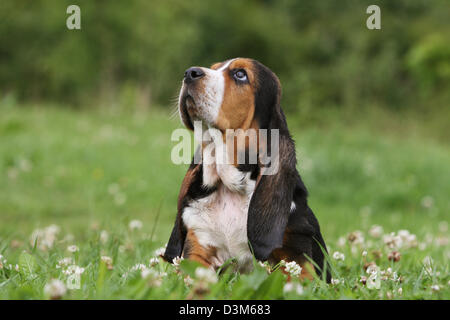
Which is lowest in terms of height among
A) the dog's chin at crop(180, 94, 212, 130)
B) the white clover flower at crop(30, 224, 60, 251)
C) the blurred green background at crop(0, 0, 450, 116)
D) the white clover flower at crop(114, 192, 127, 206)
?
the white clover flower at crop(114, 192, 127, 206)

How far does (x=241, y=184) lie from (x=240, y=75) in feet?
1.63

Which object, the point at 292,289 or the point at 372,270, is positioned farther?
the point at 372,270

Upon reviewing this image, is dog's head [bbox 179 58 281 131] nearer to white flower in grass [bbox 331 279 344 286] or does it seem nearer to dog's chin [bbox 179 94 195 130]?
dog's chin [bbox 179 94 195 130]

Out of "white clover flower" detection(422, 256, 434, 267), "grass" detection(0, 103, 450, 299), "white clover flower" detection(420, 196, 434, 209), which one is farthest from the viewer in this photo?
"white clover flower" detection(420, 196, 434, 209)

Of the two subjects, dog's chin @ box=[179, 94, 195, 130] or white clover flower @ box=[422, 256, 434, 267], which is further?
white clover flower @ box=[422, 256, 434, 267]

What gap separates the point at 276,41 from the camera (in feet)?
74.1

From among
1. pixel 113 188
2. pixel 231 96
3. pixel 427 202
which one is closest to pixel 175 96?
pixel 231 96

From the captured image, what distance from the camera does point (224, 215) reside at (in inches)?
102

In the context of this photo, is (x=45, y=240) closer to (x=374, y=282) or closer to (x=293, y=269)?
(x=293, y=269)

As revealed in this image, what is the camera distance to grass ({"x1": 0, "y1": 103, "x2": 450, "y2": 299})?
7.45ft

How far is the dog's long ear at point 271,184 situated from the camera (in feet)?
8.01

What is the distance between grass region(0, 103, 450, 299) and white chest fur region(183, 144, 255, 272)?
186 millimetres

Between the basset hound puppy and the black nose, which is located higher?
the black nose

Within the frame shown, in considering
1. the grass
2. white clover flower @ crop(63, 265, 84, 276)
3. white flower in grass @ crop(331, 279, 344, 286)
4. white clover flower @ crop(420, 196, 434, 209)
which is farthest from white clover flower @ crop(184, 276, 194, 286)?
white clover flower @ crop(420, 196, 434, 209)
